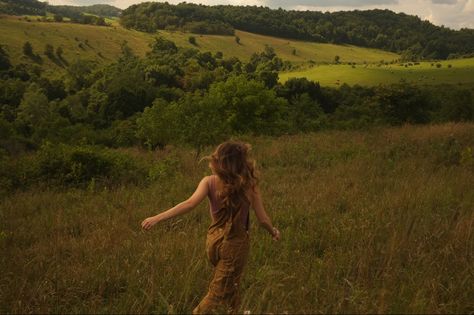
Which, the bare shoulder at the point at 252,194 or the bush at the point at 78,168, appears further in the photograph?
the bush at the point at 78,168

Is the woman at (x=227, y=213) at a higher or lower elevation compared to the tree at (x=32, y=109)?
higher

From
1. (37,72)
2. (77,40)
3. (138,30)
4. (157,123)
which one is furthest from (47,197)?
(138,30)

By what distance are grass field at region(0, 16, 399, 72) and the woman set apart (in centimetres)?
9373

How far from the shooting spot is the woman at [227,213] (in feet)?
9.99

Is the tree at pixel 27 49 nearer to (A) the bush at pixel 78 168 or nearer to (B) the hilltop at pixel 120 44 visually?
(B) the hilltop at pixel 120 44

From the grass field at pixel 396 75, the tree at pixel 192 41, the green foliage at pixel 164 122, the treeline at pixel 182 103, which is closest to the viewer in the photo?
the green foliage at pixel 164 122

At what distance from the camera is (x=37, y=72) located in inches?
3214

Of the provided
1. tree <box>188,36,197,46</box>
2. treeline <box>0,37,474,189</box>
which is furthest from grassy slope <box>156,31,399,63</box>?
treeline <box>0,37,474,189</box>

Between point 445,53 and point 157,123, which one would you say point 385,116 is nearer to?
point 157,123

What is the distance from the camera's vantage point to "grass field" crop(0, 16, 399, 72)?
95375 mm

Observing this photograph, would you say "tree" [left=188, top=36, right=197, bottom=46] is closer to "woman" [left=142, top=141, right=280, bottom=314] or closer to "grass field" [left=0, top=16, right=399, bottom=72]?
"grass field" [left=0, top=16, right=399, bottom=72]

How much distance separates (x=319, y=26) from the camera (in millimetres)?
150125

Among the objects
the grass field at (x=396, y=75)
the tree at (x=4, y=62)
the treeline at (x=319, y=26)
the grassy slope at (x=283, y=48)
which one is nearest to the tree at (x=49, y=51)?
the tree at (x=4, y=62)

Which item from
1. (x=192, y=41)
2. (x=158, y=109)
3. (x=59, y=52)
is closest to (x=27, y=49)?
(x=59, y=52)
